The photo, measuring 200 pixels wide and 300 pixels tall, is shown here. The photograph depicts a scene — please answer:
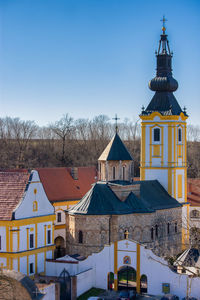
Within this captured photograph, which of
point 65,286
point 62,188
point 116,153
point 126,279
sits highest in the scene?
point 116,153

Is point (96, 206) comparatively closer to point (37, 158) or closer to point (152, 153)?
point (152, 153)

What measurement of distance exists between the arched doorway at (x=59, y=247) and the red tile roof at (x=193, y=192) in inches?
647

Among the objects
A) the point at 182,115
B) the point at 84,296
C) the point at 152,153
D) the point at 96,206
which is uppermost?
the point at 182,115

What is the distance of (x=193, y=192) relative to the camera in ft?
178

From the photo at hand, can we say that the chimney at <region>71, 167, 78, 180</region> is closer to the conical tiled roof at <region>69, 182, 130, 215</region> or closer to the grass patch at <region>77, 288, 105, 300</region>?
the conical tiled roof at <region>69, 182, 130, 215</region>

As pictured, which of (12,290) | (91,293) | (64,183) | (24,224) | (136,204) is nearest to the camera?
(12,290)

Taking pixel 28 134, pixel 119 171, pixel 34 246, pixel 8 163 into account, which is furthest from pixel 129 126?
pixel 34 246

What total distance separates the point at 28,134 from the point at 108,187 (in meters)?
48.4

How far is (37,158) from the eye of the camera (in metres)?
83.0

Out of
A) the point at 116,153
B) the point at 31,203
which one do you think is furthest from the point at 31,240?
the point at 116,153

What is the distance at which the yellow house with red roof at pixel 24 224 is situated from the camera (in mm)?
31547

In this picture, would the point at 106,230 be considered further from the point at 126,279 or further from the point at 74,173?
the point at 74,173

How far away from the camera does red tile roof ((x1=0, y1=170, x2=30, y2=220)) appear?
105 ft

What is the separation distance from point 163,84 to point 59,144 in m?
43.1
